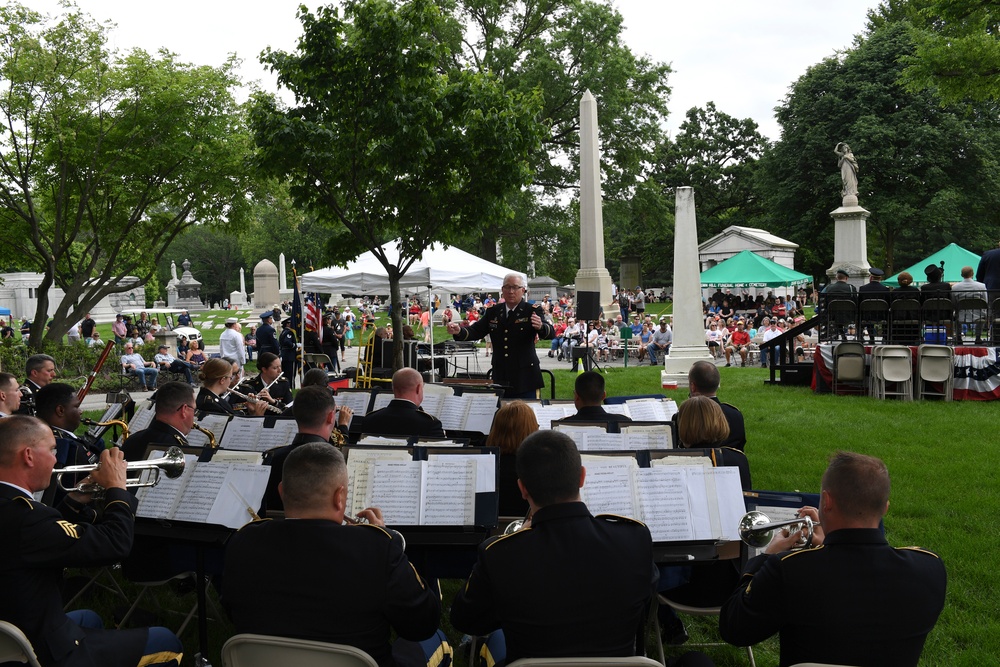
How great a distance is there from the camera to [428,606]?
316 cm

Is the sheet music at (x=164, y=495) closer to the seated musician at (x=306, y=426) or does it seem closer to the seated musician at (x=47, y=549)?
the seated musician at (x=306, y=426)

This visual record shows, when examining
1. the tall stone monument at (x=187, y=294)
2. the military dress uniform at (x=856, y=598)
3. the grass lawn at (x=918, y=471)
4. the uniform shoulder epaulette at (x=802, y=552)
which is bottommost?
the grass lawn at (x=918, y=471)

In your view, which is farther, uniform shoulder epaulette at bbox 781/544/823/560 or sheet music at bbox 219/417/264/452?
sheet music at bbox 219/417/264/452

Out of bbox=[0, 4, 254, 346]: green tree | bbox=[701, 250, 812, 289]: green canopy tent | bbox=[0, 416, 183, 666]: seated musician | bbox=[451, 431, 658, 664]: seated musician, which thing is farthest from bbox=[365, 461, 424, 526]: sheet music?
bbox=[701, 250, 812, 289]: green canopy tent

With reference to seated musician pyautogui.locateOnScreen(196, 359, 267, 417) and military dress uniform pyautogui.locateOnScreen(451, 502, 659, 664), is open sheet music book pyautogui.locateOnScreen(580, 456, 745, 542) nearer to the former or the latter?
military dress uniform pyautogui.locateOnScreen(451, 502, 659, 664)

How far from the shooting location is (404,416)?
6.68m

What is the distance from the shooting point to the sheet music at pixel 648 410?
7.30 meters

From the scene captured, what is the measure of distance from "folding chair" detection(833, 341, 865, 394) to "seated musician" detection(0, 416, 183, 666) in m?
13.0

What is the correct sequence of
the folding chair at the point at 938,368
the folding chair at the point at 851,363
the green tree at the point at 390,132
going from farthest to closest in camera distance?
the folding chair at the point at 851,363 < the folding chair at the point at 938,368 < the green tree at the point at 390,132

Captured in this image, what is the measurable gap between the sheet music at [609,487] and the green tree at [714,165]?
199 ft

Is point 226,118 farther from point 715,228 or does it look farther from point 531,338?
point 715,228

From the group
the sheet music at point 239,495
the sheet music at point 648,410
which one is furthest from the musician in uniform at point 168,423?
the sheet music at point 648,410

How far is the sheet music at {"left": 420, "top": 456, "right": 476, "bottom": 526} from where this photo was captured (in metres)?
4.27

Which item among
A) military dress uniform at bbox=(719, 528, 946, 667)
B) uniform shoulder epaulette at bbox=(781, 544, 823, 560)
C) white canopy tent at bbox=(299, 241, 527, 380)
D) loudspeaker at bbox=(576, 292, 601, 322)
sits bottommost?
military dress uniform at bbox=(719, 528, 946, 667)
